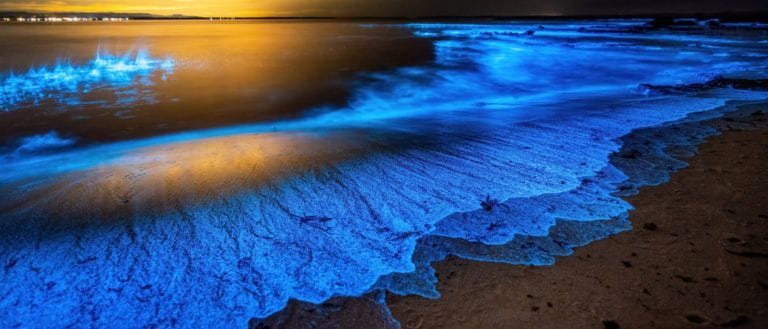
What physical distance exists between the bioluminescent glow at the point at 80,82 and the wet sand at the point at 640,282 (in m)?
9.93

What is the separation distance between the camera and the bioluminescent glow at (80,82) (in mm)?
9914

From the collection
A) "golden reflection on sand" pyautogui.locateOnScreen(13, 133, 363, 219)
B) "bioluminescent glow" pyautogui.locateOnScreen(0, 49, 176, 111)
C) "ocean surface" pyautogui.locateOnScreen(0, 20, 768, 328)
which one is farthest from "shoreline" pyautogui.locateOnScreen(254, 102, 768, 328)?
"bioluminescent glow" pyautogui.locateOnScreen(0, 49, 176, 111)

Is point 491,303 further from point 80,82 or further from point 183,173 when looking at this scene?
point 80,82

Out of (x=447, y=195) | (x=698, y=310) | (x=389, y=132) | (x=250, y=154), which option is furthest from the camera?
(x=389, y=132)

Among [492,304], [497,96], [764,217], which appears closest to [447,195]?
[492,304]

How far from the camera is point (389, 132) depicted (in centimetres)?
691

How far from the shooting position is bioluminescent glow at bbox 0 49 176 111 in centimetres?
991

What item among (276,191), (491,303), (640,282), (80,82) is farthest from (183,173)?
(80,82)

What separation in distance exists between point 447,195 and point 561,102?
665 cm

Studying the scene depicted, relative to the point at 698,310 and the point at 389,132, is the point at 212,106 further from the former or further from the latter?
the point at 698,310

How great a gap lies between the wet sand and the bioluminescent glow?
32.6ft

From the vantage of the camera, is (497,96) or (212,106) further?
(497,96)

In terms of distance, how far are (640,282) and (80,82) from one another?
15354 mm

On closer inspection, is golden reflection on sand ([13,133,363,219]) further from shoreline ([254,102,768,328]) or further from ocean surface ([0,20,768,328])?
shoreline ([254,102,768,328])
